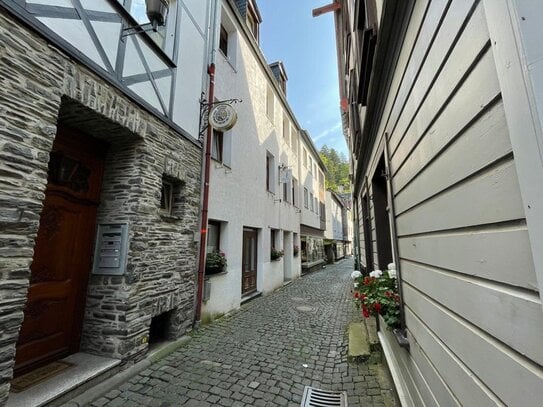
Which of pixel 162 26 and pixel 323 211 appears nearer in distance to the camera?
pixel 162 26

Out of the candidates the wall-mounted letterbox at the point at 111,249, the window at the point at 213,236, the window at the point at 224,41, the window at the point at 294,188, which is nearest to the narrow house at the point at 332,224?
the window at the point at 294,188

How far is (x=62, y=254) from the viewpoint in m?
3.25

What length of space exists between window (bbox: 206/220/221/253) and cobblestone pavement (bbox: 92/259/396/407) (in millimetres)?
1510

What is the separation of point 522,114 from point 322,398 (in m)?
3.08

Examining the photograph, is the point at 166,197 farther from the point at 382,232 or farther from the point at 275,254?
the point at 275,254

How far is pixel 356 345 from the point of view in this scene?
12.6ft

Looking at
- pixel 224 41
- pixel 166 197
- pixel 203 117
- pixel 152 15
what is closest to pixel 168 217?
pixel 166 197

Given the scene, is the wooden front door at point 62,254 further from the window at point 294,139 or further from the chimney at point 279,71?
the window at point 294,139

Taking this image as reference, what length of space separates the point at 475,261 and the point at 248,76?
804 cm

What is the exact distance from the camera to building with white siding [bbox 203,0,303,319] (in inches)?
242

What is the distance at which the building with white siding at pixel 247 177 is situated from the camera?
6145mm

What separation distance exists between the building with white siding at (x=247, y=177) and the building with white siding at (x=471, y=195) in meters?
4.27

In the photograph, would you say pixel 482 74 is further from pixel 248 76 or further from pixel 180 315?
pixel 248 76

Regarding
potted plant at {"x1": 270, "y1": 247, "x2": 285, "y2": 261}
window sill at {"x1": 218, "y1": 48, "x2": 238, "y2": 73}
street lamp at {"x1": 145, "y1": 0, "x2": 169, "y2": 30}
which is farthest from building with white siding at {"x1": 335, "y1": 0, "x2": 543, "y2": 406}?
potted plant at {"x1": 270, "y1": 247, "x2": 285, "y2": 261}
